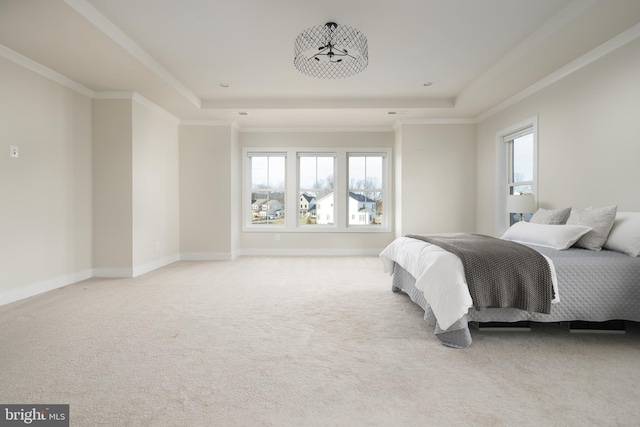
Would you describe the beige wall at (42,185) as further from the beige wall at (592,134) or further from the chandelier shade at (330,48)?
the beige wall at (592,134)

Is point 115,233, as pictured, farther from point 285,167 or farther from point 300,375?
point 300,375

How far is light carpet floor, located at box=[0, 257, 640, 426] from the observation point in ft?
5.34

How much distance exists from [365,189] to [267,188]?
2053 millimetres

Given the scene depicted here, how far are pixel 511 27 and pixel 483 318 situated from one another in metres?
2.82

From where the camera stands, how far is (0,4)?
2678 millimetres

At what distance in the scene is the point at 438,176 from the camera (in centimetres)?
631

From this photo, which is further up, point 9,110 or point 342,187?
point 9,110

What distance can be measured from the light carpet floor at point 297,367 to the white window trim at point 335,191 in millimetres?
3421

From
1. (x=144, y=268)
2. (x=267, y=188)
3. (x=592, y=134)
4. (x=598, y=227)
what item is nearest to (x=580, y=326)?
(x=598, y=227)

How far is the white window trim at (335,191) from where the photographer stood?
688 centimetres

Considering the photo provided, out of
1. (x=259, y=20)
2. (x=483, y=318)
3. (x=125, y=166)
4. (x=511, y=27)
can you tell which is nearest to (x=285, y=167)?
(x=125, y=166)

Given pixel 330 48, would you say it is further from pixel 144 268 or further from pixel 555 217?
pixel 144 268

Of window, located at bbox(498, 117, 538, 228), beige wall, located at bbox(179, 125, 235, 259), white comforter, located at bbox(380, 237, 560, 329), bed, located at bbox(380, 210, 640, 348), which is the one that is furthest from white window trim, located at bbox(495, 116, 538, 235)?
beige wall, located at bbox(179, 125, 235, 259)

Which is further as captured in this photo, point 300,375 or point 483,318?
point 483,318
